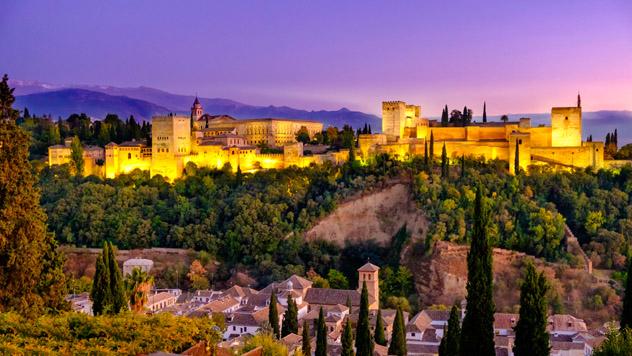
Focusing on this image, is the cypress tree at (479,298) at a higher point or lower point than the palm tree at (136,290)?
higher

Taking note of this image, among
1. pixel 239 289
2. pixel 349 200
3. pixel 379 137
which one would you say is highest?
pixel 379 137

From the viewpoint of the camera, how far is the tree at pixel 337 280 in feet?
138

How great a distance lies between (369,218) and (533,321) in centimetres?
3200

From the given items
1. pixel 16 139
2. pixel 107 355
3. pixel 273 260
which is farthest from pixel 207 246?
pixel 107 355

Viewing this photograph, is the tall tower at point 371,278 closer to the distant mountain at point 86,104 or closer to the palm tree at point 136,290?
the palm tree at point 136,290

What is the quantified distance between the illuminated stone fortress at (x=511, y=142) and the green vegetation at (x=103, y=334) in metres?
37.2

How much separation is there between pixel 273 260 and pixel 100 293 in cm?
2599

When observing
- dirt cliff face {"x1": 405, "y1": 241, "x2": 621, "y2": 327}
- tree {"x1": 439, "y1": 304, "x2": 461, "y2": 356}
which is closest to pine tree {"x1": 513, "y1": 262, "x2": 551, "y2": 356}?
tree {"x1": 439, "y1": 304, "x2": 461, "y2": 356}

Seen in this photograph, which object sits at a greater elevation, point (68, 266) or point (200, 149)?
point (200, 149)

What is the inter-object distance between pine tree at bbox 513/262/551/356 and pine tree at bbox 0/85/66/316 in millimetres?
9199

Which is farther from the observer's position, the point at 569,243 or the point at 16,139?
the point at 569,243

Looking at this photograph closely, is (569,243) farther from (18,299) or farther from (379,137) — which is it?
(18,299)

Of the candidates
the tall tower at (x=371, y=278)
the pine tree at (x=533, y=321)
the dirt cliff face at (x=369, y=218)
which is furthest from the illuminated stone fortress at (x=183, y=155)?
the pine tree at (x=533, y=321)

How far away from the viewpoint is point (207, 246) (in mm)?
45750
